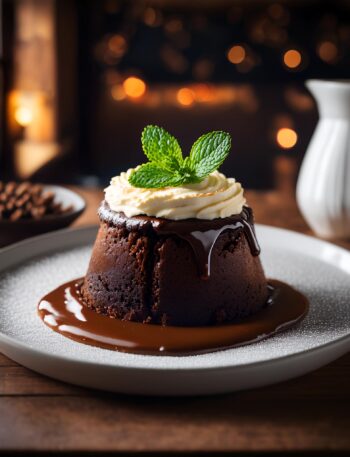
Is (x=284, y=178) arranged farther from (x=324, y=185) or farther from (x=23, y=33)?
(x=324, y=185)

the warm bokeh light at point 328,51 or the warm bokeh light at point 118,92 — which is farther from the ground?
the warm bokeh light at point 328,51

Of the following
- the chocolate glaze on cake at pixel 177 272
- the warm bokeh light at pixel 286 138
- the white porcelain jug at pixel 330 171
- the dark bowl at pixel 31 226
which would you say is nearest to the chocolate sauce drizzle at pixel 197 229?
the chocolate glaze on cake at pixel 177 272

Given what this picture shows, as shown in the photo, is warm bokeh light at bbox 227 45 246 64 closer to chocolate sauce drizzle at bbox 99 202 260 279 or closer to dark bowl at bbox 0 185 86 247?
dark bowl at bbox 0 185 86 247

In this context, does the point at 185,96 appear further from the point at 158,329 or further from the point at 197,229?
the point at 158,329

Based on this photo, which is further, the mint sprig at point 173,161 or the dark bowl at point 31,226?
the dark bowl at point 31,226

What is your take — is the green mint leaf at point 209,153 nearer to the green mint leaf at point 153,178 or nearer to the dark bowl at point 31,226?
the green mint leaf at point 153,178

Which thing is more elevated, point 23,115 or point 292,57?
point 292,57

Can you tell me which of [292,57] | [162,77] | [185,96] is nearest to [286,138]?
[292,57]
